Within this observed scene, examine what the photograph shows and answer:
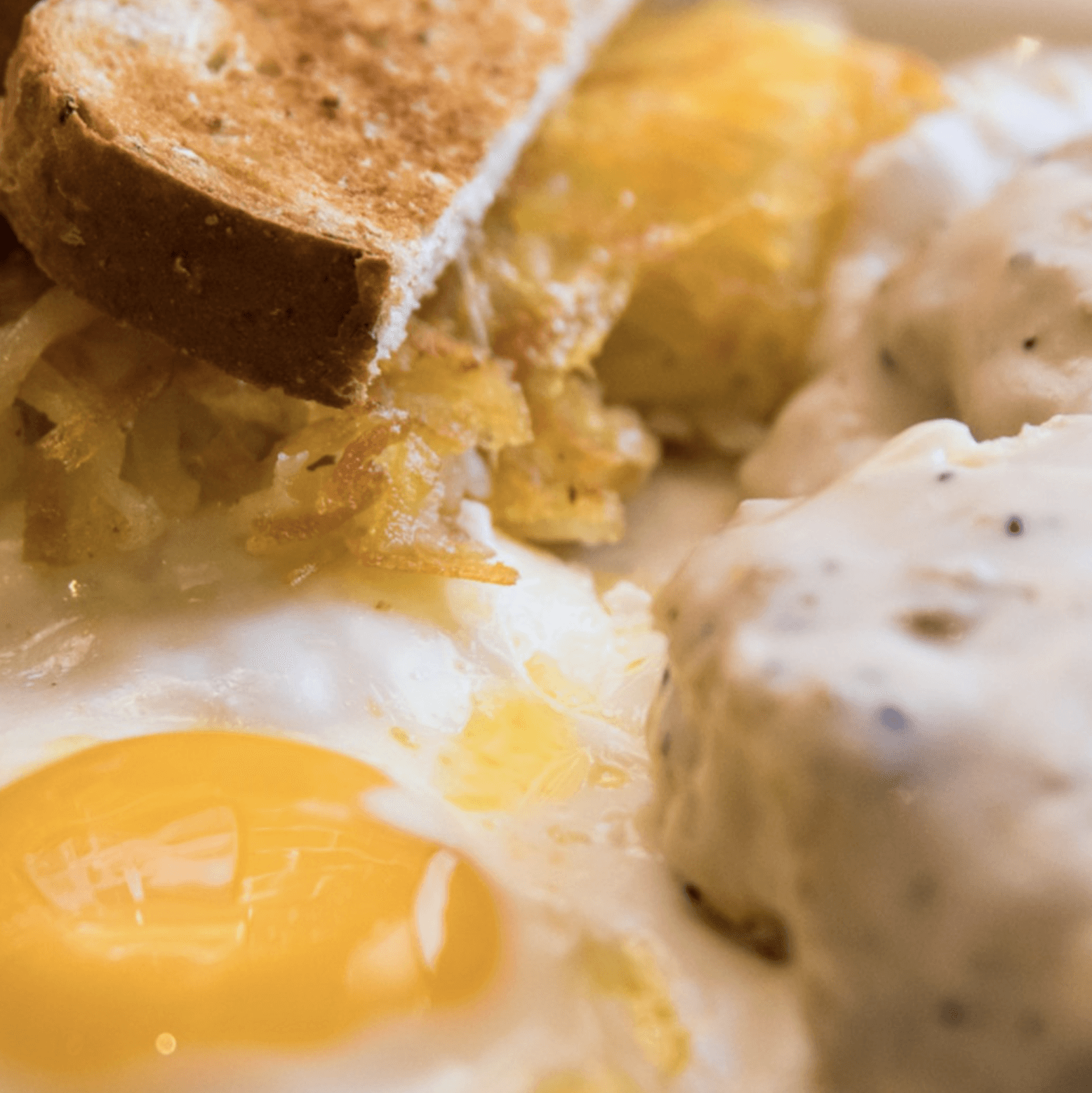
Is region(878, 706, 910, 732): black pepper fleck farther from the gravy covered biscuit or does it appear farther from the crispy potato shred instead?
the crispy potato shred

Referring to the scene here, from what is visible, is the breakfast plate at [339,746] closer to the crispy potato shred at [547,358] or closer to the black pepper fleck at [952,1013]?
the crispy potato shred at [547,358]

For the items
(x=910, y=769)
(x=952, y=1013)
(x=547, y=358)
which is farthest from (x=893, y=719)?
(x=547, y=358)

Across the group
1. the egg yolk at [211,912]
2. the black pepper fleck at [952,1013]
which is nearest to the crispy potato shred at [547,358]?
the egg yolk at [211,912]

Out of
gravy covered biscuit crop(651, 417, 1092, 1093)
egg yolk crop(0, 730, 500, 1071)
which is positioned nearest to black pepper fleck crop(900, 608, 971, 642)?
gravy covered biscuit crop(651, 417, 1092, 1093)

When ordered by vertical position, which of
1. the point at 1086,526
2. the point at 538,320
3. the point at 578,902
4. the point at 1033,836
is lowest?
the point at 578,902

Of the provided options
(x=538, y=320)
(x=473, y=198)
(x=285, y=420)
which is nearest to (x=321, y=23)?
(x=473, y=198)

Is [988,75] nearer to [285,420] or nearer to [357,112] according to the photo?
[357,112]
